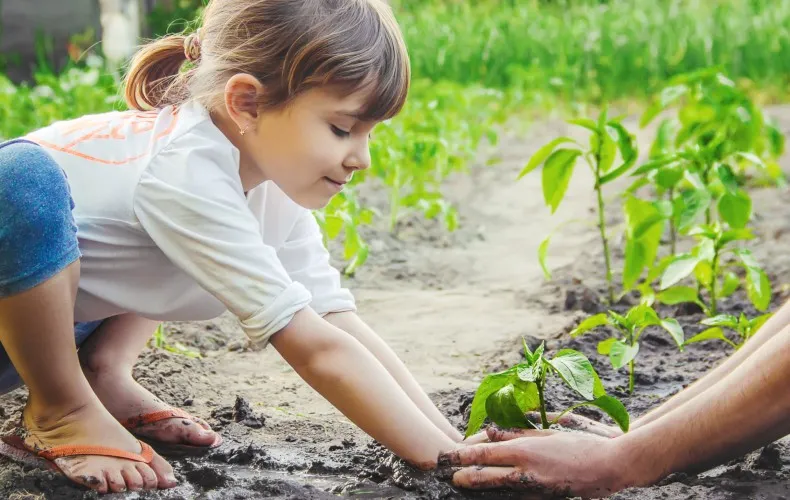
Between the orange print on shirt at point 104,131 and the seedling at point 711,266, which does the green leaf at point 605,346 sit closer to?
the seedling at point 711,266

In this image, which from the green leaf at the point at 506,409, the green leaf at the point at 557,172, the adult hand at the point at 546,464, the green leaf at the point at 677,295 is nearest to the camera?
the adult hand at the point at 546,464

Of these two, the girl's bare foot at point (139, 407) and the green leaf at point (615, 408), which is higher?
the green leaf at point (615, 408)

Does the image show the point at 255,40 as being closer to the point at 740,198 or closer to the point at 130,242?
the point at 130,242

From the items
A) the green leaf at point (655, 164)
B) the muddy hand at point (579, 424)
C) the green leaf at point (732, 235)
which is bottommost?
the muddy hand at point (579, 424)

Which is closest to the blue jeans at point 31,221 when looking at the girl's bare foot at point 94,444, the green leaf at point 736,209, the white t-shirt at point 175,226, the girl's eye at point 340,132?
the white t-shirt at point 175,226

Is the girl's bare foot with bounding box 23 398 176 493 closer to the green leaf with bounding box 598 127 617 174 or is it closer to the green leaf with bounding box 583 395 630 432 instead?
the green leaf with bounding box 583 395 630 432

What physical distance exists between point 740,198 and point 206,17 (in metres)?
1.58

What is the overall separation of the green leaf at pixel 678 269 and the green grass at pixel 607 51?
3.65 meters

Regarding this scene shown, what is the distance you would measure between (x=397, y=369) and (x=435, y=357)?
29.0 inches

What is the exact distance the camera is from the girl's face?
1941 millimetres

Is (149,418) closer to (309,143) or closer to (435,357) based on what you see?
(309,143)

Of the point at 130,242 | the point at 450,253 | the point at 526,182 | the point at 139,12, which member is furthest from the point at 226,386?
the point at 139,12

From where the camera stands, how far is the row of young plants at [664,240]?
1875 millimetres

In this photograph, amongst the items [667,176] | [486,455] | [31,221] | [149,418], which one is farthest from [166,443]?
[667,176]
